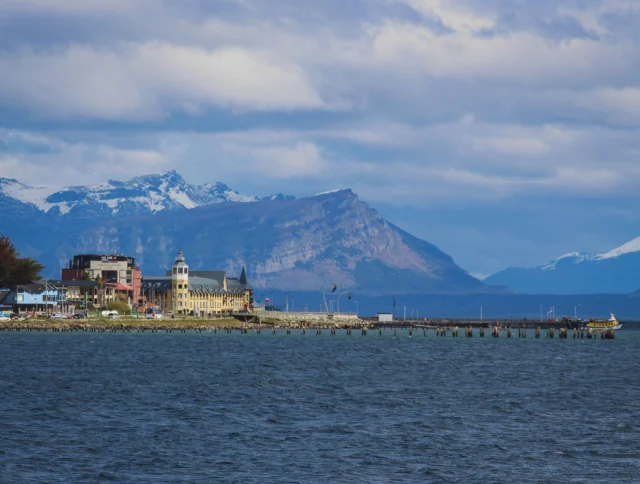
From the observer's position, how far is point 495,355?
6068 inches

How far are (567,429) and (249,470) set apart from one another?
21.3 meters

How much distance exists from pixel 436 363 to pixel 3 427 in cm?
7313

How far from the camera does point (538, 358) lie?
481 feet

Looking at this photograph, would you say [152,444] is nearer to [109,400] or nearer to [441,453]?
[441,453]

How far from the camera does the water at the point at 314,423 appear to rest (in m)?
51.9

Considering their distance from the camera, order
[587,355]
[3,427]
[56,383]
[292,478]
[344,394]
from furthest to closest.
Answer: [587,355] → [56,383] → [344,394] → [3,427] → [292,478]

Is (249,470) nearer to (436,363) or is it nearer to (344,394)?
(344,394)

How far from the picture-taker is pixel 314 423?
6700 centimetres

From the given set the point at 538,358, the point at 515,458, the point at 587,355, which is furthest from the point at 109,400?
the point at 587,355

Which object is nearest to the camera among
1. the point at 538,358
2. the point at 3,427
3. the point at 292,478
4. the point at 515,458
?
the point at 292,478

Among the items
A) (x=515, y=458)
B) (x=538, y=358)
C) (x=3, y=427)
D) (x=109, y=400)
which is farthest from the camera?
(x=538, y=358)

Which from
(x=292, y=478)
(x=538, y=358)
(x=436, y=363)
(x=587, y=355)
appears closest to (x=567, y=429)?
(x=292, y=478)

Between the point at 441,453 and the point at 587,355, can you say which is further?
the point at 587,355

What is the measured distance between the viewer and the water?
170ft
